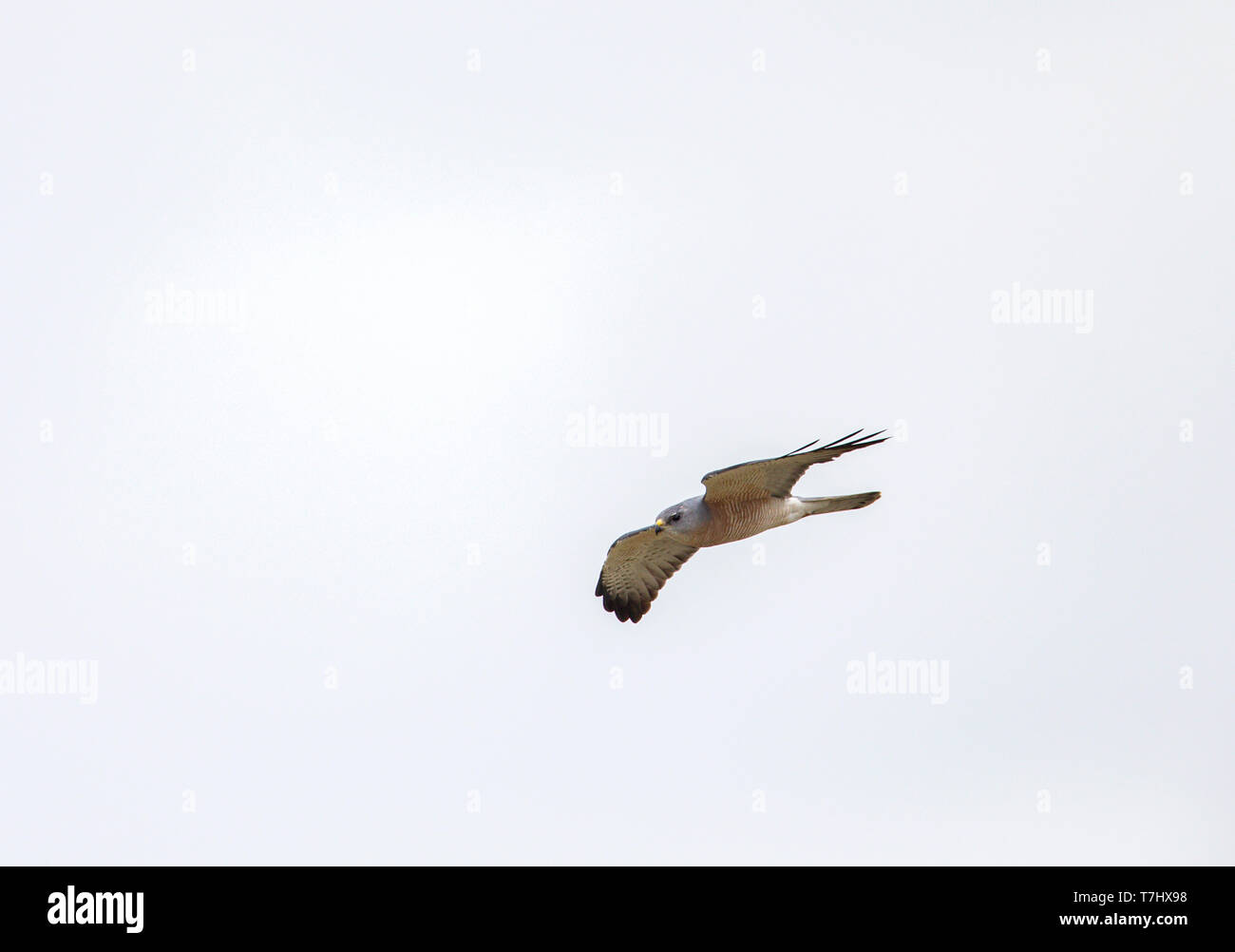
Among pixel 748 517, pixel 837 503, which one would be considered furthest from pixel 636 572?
pixel 837 503

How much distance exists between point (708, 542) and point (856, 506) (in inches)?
79.3

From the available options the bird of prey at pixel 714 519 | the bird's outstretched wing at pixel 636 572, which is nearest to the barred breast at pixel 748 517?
the bird of prey at pixel 714 519

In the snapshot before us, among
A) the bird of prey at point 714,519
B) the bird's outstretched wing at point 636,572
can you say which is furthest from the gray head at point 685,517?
the bird's outstretched wing at point 636,572

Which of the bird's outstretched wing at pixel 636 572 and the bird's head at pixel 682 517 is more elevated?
the bird's head at pixel 682 517

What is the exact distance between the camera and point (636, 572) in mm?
18172

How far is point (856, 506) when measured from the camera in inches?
599

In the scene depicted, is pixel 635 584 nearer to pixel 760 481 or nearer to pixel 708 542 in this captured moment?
pixel 708 542

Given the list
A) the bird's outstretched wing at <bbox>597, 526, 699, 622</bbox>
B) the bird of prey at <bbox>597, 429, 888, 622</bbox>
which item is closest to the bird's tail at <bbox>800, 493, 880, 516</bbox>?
the bird of prey at <bbox>597, 429, 888, 622</bbox>

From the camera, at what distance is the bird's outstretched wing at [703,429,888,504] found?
14.6 m

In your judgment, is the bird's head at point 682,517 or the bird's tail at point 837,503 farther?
the bird's head at point 682,517

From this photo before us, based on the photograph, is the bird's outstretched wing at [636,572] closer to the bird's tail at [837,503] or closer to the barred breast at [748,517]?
the barred breast at [748,517]

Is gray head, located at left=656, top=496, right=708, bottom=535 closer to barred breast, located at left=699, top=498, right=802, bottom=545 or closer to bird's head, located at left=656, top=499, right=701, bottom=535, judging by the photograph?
bird's head, located at left=656, top=499, right=701, bottom=535

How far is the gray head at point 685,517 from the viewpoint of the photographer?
16.1 metres
